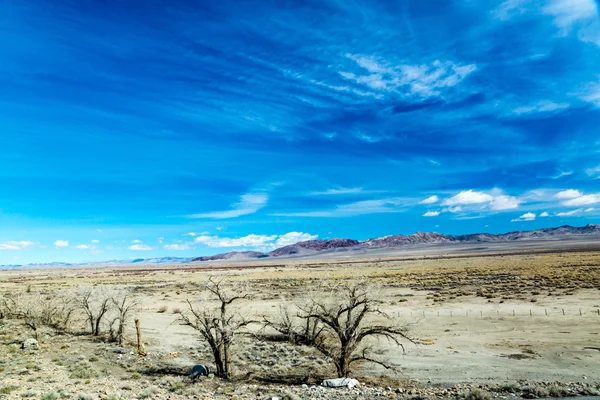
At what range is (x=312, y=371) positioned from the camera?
22.8m

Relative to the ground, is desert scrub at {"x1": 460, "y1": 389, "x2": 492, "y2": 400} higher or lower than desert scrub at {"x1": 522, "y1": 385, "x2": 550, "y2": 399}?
higher

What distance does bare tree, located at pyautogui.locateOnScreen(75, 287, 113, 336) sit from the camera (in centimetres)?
3094

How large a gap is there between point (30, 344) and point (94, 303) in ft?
20.3

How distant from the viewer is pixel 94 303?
32594mm

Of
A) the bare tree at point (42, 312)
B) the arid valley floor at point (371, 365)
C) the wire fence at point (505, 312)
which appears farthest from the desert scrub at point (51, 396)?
the wire fence at point (505, 312)

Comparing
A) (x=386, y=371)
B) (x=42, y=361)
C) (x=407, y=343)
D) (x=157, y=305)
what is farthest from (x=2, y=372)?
(x=157, y=305)

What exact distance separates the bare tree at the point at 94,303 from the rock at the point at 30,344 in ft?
14.3

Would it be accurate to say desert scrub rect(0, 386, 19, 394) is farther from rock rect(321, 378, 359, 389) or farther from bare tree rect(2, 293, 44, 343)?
rock rect(321, 378, 359, 389)

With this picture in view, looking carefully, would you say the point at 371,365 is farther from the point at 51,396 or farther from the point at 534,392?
the point at 51,396

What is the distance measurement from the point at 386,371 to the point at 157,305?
3733cm

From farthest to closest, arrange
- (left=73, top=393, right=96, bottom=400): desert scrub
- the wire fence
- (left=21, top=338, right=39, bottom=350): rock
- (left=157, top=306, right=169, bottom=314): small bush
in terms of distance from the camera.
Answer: (left=157, top=306, right=169, bottom=314): small bush < the wire fence < (left=21, top=338, right=39, bottom=350): rock < (left=73, top=393, right=96, bottom=400): desert scrub

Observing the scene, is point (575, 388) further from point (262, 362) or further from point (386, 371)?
point (262, 362)

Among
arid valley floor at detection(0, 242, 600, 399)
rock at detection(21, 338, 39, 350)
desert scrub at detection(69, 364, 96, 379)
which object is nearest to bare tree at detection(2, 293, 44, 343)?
arid valley floor at detection(0, 242, 600, 399)

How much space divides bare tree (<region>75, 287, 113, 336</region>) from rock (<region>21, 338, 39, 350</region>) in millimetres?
4369
